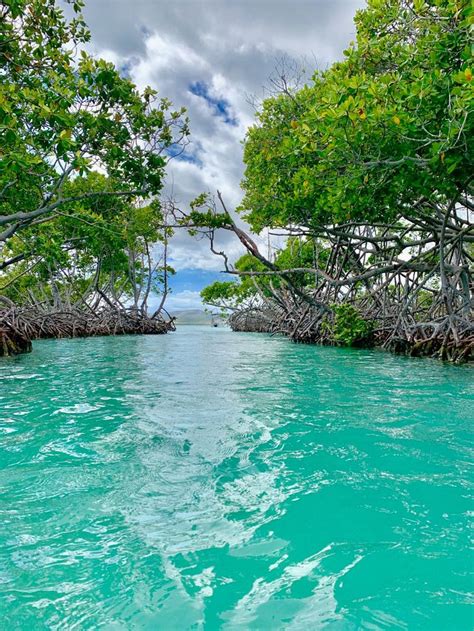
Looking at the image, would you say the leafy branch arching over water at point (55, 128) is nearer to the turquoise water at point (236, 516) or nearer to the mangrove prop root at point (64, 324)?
the mangrove prop root at point (64, 324)

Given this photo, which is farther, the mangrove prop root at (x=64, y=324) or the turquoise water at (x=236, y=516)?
the mangrove prop root at (x=64, y=324)

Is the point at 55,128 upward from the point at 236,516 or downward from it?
upward

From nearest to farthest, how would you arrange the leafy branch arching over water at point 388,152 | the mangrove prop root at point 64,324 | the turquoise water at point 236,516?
the turquoise water at point 236,516 → the leafy branch arching over water at point 388,152 → the mangrove prop root at point 64,324


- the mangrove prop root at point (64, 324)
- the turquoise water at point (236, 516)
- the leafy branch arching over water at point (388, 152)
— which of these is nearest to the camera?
the turquoise water at point (236, 516)

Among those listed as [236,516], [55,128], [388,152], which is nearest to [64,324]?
[55,128]

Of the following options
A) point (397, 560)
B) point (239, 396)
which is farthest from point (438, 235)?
point (397, 560)

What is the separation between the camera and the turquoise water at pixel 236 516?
4.13ft

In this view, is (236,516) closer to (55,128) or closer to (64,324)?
(55,128)

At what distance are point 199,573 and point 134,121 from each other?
7.25 m

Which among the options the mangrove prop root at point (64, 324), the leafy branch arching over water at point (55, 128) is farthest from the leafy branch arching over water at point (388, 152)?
the mangrove prop root at point (64, 324)

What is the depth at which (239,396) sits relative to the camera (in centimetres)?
450

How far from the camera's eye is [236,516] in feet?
5.93

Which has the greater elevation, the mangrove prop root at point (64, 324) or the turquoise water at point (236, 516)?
the mangrove prop root at point (64, 324)

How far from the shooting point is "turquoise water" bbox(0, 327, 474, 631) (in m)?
1.26
